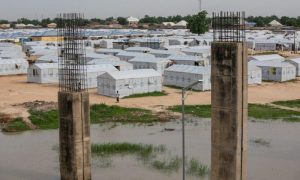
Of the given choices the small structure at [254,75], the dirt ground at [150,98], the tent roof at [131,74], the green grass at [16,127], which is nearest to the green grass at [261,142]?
the dirt ground at [150,98]

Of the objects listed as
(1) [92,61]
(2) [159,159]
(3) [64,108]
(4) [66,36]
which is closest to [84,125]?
(3) [64,108]

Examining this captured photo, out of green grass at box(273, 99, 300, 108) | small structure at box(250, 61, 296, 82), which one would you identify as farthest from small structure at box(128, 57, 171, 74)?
green grass at box(273, 99, 300, 108)

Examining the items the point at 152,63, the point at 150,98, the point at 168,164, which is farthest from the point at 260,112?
the point at 152,63

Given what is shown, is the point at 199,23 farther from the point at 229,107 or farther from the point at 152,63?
the point at 229,107

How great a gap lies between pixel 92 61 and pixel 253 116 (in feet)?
84.7

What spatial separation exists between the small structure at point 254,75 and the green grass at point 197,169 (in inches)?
976

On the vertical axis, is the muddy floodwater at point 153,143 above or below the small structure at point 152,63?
below

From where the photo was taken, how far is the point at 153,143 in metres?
25.1

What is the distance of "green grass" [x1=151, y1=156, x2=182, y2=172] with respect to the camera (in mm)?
20219

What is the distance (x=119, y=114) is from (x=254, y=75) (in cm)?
1804

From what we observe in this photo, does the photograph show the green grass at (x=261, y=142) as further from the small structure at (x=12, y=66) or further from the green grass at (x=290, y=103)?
the small structure at (x=12, y=66)

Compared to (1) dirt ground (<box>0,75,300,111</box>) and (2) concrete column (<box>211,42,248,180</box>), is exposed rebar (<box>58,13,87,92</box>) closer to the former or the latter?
(2) concrete column (<box>211,42,248,180</box>)

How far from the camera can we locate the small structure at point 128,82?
3784cm

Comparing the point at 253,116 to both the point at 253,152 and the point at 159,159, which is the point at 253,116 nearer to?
the point at 253,152
